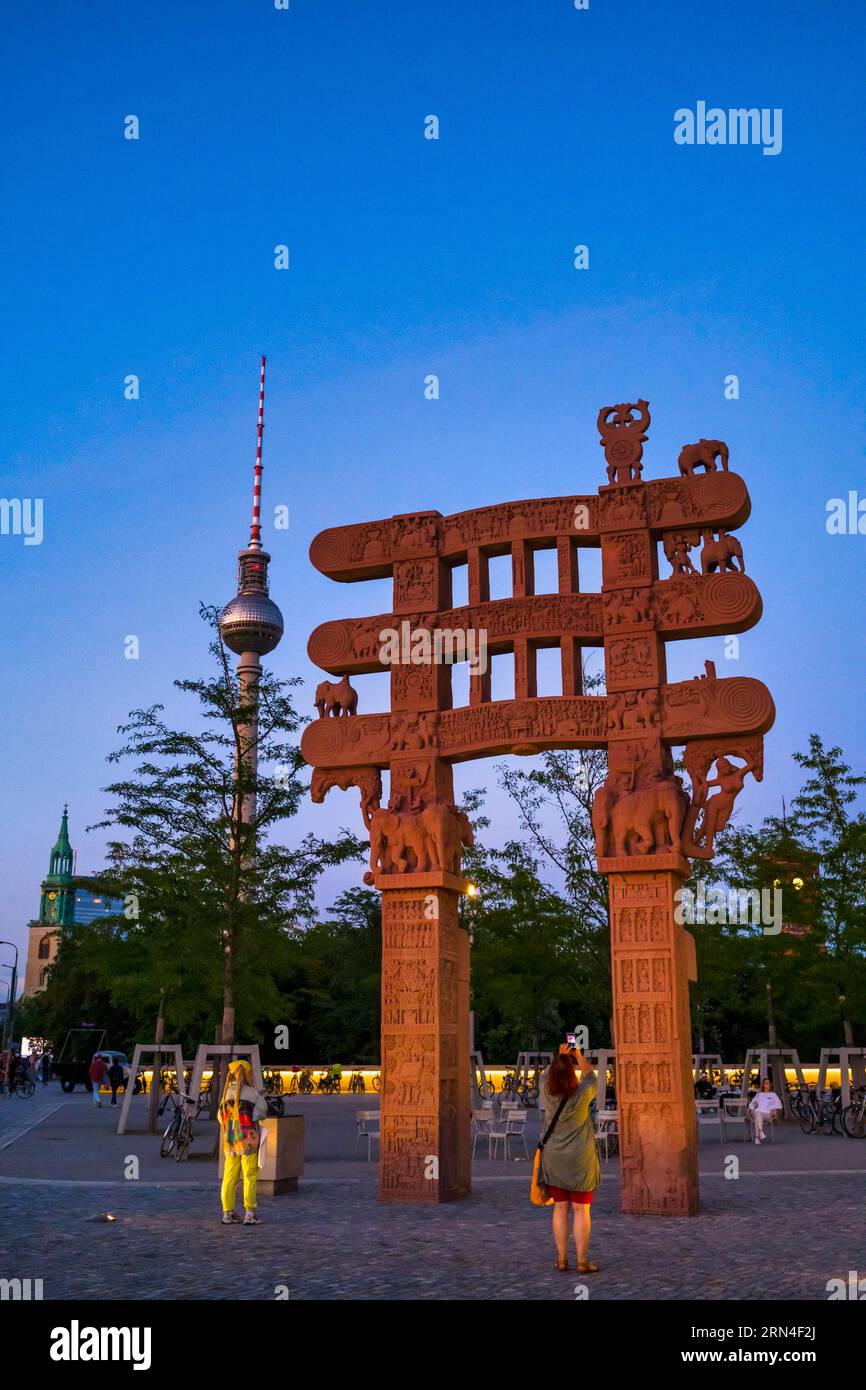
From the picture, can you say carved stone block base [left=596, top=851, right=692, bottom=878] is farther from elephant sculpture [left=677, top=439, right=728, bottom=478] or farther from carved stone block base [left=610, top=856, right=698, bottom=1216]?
elephant sculpture [left=677, top=439, right=728, bottom=478]

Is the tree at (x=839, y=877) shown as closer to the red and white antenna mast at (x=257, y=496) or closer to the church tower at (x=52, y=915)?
the red and white antenna mast at (x=257, y=496)

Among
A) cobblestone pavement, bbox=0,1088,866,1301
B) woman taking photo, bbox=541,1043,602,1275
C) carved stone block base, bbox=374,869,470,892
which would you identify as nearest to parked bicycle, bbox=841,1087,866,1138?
cobblestone pavement, bbox=0,1088,866,1301

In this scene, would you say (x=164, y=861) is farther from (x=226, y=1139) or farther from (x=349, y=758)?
(x=226, y=1139)

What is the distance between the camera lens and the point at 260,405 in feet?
376

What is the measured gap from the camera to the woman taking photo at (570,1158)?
9.48 metres

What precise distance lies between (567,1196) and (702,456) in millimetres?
9361

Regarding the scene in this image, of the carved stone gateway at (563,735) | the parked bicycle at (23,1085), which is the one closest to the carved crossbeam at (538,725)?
the carved stone gateway at (563,735)

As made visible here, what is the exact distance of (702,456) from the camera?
15.5 metres

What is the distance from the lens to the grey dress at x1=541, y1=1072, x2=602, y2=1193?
948 cm

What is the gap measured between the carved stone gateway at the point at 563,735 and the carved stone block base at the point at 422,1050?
26 mm

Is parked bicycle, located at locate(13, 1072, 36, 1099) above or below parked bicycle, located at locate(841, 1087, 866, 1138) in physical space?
below

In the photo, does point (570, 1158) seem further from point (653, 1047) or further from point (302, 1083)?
point (302, 1083)

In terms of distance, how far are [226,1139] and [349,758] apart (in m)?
5.19

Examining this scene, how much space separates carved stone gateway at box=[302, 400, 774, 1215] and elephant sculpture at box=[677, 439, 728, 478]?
0.09ft
